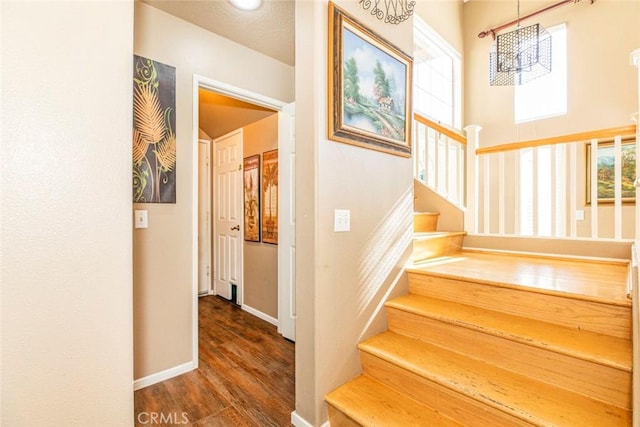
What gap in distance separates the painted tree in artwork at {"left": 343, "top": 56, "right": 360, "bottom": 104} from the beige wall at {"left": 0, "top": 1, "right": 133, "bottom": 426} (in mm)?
1002

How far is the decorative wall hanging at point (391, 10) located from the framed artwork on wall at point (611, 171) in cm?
264

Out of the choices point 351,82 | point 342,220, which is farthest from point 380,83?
point 342,220

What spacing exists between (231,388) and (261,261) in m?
1.50

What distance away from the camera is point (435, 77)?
3852 millimetres

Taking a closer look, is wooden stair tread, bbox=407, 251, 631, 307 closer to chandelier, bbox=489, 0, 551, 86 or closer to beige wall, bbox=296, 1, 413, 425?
beige wall, bbox=296, 1, 413, 425

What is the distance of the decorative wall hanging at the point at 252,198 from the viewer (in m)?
3.42

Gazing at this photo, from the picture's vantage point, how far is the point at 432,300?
193cm

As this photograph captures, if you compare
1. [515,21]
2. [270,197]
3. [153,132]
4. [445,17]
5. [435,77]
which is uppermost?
[445,17]

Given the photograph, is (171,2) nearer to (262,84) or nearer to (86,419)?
(262,84)

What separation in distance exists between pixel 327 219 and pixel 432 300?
960 millimetres

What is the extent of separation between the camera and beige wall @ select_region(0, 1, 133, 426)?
2.88 feet

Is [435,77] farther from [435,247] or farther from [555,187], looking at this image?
[435,247]

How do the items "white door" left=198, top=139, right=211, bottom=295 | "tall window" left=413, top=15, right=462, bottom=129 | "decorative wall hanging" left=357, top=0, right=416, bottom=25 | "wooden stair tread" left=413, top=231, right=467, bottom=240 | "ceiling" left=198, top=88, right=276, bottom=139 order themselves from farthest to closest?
1. "white door" left=198, top=139, right=211, bottom=295
2. "tall window" left=413, top=15, right=462, bottom=129
3. "ceiling" left=198, top=88, right=276, bottom=139
4. "wooden stair tread" left=413, top=231, right=467, bottom=240
5. "decorative wall hanging" left=357, top=0, right=416, bottom=25
